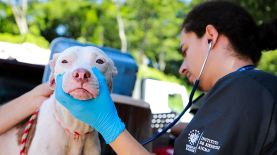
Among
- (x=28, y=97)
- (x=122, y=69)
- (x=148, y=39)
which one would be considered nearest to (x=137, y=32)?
(x=148, y=39)

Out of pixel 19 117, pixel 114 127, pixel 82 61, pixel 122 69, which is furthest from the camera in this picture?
pixel 122 69

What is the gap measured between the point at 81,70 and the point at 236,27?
863 millimetres

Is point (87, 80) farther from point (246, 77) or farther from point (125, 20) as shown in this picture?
point (125, 20)

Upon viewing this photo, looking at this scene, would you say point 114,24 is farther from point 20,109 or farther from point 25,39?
point 20,109

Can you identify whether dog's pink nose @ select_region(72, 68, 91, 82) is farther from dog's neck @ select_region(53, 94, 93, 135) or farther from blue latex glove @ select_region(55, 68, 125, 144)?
dog's neck @ select_region(53, 94, 93, 135)

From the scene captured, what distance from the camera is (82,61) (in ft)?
8.65

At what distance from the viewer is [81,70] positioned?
2.38m

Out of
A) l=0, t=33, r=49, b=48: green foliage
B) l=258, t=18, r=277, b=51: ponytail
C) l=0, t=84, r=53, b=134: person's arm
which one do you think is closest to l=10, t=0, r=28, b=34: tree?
l=0, t=33, r=49, b=48: green foliage

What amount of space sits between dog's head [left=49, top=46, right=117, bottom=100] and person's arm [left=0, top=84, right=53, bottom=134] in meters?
0.17

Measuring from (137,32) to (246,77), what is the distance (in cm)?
2521

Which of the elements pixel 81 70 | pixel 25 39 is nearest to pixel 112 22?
pixel 25 39

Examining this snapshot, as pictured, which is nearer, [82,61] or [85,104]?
[85,104]

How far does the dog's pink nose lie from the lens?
233cm

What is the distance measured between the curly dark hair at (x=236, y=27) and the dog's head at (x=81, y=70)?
53cm
